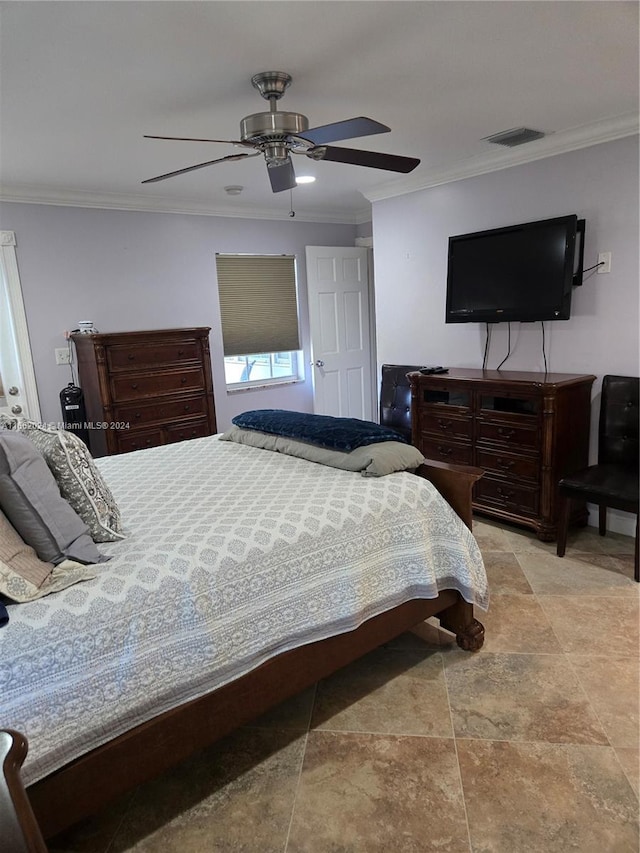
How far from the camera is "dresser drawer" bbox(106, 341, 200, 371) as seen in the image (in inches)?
153

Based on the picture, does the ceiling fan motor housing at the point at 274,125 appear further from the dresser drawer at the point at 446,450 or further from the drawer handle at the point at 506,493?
the drawer handle at the point at 506,493

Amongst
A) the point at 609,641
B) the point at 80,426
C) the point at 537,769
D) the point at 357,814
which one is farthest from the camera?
the point at 80,426

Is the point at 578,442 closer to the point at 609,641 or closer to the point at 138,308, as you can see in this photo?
the point at 609,641

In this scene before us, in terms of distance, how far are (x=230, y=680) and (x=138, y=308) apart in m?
3.52

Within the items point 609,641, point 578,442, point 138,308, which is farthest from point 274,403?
point 609,641

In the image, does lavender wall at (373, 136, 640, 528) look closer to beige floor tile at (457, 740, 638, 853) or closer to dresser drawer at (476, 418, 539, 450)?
dresser drawer at (476, 418, 539, 450)

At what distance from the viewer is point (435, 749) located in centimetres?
185

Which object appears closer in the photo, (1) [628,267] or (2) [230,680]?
(2) [230,680]

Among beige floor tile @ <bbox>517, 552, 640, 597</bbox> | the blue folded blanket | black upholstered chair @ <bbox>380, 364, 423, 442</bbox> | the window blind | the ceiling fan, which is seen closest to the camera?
the ceiling fan

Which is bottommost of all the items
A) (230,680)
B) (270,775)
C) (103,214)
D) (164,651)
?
(270,775)

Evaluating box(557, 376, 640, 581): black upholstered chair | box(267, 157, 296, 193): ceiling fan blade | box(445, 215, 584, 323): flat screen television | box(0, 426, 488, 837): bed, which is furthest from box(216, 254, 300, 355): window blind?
box(557, 376, 640, 581): black upholstered chair

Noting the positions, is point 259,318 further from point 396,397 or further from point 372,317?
point 396,397

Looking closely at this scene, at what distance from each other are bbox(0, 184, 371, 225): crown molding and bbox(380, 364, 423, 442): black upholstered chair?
1.87 metres

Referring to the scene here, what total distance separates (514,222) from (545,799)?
3.29 m
